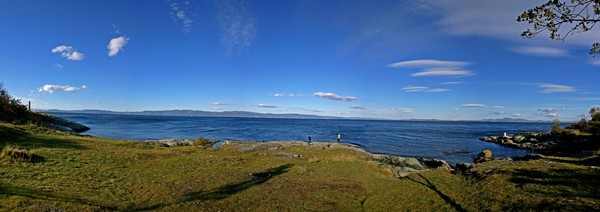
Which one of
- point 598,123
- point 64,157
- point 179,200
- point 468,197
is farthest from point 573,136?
point 64,157

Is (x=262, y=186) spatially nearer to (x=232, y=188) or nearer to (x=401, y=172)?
(x=232, y=188)

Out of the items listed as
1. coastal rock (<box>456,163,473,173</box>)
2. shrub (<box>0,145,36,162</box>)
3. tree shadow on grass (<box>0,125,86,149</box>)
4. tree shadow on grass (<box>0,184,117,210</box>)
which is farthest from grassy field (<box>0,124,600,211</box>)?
coastal rock (<box>456,163,473,173</box>)

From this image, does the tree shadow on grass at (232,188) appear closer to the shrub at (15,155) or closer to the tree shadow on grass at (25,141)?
the shrub at (15,155)

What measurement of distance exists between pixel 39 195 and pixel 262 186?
911 centimetres

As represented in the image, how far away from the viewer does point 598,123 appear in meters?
52.8

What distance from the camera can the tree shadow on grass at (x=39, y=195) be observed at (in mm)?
11078

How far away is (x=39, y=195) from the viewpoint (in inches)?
446

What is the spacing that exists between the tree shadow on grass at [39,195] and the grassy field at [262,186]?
3 centimetres

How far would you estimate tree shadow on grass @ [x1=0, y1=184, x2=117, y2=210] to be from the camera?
11.1 m

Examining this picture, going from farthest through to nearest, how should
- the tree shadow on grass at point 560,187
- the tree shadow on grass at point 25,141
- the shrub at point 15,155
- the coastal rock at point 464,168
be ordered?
the tree shadow on grass at point 25,141 → the coastal rock at point 464,168 → the shrub at point 15,155 → the tree shadow on grass at point 560,187

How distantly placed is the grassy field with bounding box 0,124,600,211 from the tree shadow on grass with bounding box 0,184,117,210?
0.03 m

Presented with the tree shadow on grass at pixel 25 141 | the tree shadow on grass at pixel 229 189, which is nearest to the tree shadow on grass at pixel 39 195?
the tree shadow on grass at pixel 229 189

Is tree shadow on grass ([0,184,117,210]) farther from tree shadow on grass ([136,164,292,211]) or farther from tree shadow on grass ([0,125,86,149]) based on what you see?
tree shadow on grass ([0,125,86,149])

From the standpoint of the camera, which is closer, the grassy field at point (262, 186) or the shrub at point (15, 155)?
the grassy field at point (262, 186)
